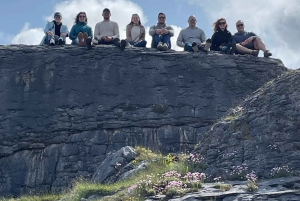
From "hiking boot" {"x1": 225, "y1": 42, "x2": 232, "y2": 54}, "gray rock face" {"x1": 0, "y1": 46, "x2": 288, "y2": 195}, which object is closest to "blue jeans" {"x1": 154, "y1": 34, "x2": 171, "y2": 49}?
"gray rock face" {"x1": 0, "y1": 46, "x2": 288, "y2": 195}

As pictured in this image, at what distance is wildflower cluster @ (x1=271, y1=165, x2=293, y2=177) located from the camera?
10.9 m

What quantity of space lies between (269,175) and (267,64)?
7.96 m

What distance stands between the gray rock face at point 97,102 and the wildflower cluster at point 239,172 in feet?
17.1

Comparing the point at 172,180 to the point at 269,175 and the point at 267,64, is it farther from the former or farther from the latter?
the point at 267,64

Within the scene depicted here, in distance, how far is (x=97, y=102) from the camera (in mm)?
17359

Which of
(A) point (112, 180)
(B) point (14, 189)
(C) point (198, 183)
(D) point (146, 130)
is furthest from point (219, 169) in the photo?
(B) point (14, 189)

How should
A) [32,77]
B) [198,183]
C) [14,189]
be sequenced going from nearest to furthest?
[198,183]
[14,189]
[32,77]

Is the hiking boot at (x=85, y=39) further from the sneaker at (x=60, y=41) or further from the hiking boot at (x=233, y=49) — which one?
the hiking boot at (x=233, y=49)

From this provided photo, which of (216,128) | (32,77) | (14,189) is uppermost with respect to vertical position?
(32,77)

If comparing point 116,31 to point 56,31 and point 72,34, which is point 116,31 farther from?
point 56,31

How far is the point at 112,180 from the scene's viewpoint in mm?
13719

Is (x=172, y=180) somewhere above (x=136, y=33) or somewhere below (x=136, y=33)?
below

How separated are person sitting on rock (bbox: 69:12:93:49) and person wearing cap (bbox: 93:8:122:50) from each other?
9.3 inches

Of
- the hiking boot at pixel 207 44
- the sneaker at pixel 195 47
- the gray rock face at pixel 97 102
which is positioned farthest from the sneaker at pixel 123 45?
the hiking boot at pixel 207 44
